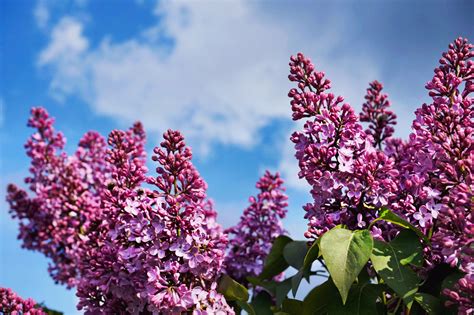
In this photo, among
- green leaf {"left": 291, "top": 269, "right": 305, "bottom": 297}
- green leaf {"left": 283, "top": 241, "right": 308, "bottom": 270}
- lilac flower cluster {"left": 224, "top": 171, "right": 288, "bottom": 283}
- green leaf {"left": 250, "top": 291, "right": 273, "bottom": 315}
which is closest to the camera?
green leaf {"left": 291, "top": 269, "right": 305, "bottom": 297}

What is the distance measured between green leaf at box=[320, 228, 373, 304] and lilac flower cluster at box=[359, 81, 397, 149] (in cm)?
126

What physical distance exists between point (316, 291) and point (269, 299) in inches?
32.3

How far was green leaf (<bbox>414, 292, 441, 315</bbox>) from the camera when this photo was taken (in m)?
1.95

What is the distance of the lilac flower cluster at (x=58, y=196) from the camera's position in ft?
12.7

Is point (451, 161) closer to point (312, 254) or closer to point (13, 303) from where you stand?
point (312, 254)

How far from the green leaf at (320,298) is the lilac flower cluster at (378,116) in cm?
114

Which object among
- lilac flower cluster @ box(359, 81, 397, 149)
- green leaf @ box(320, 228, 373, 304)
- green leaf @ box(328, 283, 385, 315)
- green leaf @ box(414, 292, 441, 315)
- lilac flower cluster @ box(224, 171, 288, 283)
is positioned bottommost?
green leaf @ box(414, 292, 441, 315)

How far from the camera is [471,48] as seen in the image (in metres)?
2.41

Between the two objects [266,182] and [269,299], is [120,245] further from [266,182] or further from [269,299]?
[266,182]

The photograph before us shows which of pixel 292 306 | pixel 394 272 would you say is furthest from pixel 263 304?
pixel 394 272

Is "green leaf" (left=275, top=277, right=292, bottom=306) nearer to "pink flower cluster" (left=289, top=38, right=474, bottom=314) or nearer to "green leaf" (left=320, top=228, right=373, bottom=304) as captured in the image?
"pink flower cluster" (left=289, top=38, right=474, bottom=314)

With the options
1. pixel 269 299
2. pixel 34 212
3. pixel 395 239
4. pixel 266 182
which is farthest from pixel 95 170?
pixel 395 239

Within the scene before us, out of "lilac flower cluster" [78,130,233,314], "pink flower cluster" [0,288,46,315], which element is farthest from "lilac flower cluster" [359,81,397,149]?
"pink flower cluster" [0,288,46,315]

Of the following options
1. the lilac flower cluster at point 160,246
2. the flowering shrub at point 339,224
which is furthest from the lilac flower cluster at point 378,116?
the lilac flower cluster at point 160,246
